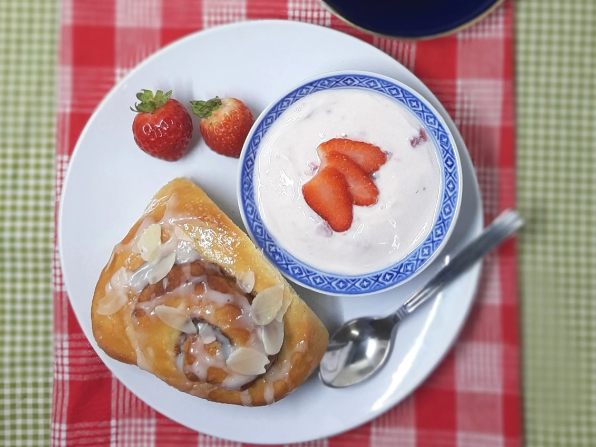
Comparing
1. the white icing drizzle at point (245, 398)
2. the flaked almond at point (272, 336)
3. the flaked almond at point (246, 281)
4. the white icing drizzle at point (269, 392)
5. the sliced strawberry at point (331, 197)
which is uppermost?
the sliced strawberry at point (331, 197)

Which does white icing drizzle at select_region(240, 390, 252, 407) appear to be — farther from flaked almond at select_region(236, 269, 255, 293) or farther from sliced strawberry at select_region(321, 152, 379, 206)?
sliced strawberry at select_region(321, 152, 379, 206)

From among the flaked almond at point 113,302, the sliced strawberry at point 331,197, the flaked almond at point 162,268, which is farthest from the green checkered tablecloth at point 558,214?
the flaked almond at point 113,302

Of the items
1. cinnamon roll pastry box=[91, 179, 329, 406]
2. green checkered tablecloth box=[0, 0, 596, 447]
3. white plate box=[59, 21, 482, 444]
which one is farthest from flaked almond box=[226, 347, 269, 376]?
green checkered tablecloth box=[0, 0, 596, 447]

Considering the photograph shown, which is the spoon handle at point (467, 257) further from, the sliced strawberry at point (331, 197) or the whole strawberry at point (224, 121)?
the whole strawberry at point (224, 121)

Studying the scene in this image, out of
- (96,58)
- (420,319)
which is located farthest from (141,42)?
(420,319)

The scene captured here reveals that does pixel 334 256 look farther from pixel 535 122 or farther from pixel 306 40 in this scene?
pixel 535 122

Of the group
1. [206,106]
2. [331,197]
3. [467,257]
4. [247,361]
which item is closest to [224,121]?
[206,106]
